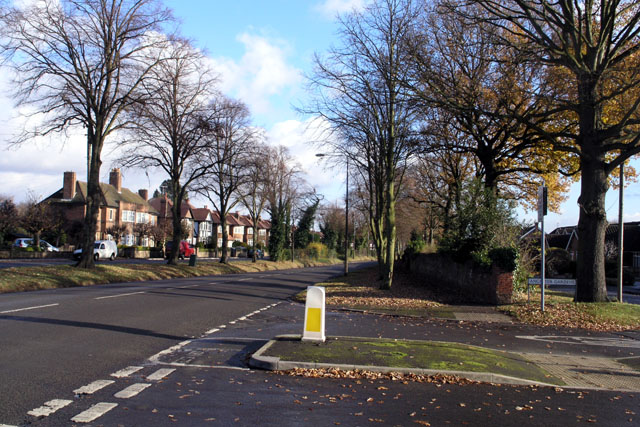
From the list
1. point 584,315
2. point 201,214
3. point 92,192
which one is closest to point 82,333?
point 584,315

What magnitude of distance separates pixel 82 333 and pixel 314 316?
447 cm

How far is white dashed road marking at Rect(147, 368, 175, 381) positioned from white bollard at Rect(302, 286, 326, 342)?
102 inches

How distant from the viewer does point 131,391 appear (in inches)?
247

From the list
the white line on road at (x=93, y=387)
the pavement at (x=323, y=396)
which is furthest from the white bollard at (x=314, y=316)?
the white line on road at (x=93, y=387)

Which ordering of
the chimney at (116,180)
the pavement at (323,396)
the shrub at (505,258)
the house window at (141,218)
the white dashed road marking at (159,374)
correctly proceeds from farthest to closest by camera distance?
the house window at (141,218), the chimney at (116,180), the shrub at (505,258), the white dashed road marking at (159,374), the pavement at (323,396)

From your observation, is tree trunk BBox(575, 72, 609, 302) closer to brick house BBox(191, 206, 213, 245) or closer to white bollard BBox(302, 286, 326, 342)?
white bollard BBox(302, 286, 326, 342)

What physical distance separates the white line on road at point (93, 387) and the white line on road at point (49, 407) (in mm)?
374

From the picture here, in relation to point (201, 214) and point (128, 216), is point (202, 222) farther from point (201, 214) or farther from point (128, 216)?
point (128, 216)

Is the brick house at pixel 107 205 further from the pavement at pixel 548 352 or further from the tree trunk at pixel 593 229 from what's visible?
the tree trunk at pixel 593 229

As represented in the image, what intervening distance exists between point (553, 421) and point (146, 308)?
11206 mm

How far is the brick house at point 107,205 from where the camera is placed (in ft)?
217

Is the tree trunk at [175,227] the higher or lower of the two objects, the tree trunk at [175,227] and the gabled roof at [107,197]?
the lower

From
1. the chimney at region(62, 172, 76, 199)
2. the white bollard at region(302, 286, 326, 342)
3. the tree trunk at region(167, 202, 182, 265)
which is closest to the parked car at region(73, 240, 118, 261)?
the tree trunk at region(167, 202, 182, 265)

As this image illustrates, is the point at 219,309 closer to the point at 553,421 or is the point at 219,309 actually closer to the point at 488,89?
the point at 553,421
